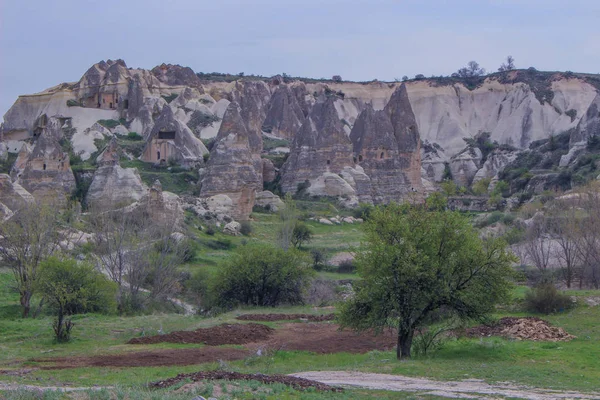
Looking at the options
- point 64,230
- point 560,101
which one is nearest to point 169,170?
point 64,230

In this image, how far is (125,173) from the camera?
5156 cm

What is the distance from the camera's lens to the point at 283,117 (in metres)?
85.9

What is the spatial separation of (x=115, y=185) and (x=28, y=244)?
21.4m

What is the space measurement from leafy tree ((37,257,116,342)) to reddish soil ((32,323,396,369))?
4.23 metres

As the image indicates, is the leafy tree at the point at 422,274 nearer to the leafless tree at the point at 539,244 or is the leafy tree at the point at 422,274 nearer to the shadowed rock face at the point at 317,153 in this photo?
the leafless tree at the point at 539,244

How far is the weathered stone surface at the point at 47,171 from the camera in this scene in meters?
52.7

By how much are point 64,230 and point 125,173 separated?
14968mm

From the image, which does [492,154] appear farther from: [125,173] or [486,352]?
[486,352]

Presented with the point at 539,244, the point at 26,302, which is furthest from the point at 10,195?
the point at 539,244

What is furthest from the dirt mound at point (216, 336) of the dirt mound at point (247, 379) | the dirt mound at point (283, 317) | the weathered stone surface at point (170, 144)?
the weathered stone surface at point (170, 144)

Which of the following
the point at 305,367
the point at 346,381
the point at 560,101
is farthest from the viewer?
the point at 560,101

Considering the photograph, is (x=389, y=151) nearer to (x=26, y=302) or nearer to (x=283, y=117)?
(x=283, y=117)

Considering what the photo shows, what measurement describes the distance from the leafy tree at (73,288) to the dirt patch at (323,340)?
5855 mm

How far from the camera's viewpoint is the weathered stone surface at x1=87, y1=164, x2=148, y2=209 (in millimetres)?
49125
